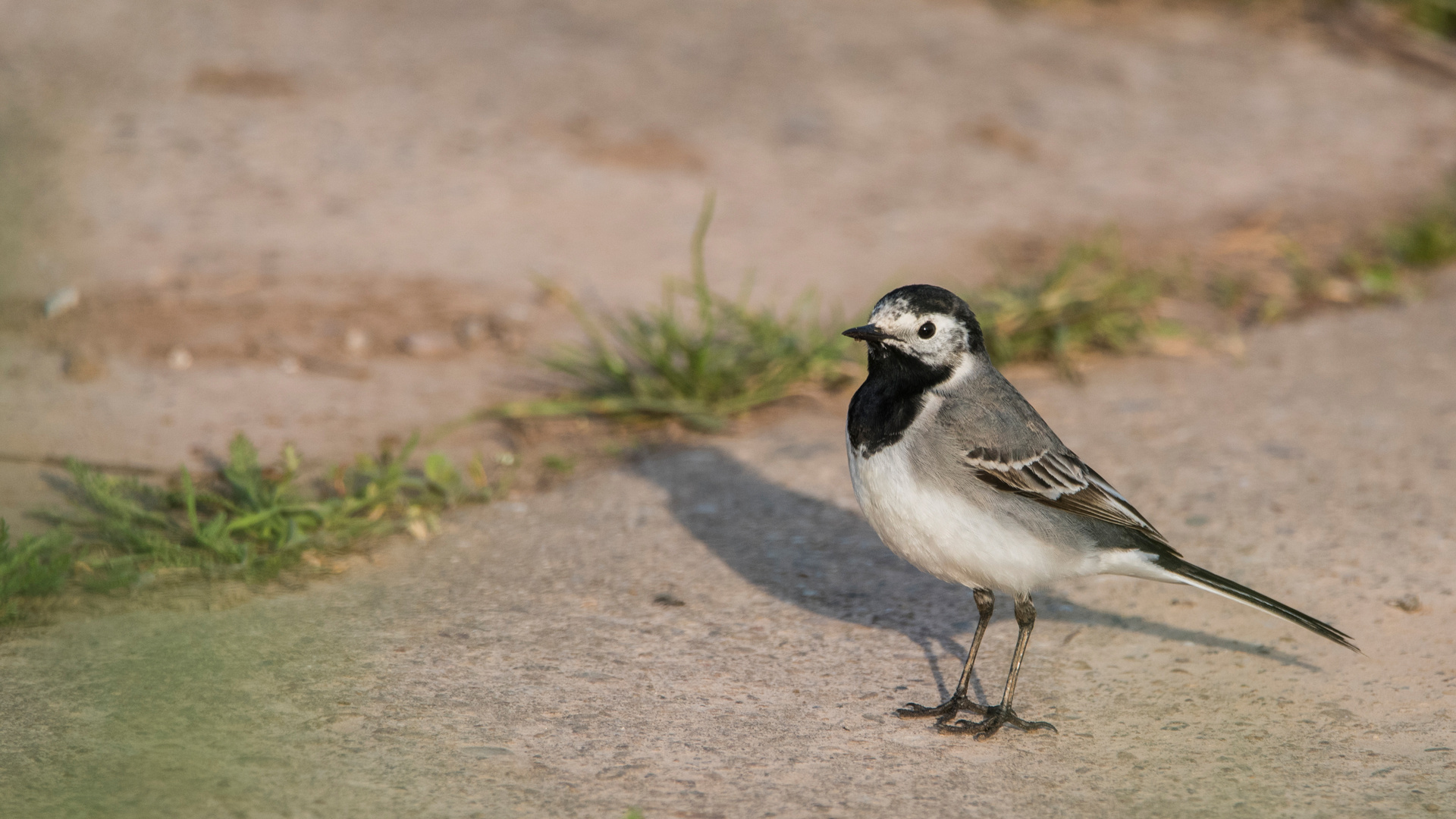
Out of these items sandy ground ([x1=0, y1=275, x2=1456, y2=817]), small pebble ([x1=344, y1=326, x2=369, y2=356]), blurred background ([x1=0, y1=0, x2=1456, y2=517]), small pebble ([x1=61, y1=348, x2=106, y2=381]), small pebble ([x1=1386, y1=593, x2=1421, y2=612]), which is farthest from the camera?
small pebble ([x1=344, y1=326, x2=369, y2=356])

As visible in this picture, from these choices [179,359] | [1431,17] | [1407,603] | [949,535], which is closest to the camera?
[949,535]

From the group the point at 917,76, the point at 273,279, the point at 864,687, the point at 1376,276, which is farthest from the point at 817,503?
the point at 917,76

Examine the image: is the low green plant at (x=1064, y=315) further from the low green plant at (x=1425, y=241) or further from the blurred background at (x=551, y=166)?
the low green plant at (x=1425, y=241)

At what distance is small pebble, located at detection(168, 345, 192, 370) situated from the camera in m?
6.20

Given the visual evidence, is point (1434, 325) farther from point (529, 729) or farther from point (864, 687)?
point (529, 729)

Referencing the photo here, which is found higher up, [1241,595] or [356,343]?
[1241,595]

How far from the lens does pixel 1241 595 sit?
3729 millimetres

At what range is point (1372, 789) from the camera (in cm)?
334

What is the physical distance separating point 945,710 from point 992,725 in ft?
0.46

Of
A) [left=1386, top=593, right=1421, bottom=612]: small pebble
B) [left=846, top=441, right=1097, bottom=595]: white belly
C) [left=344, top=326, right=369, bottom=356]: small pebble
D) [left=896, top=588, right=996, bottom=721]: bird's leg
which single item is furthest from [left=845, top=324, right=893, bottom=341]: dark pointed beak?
[left=344, top=326, right=369, bottom=356]: small pebble

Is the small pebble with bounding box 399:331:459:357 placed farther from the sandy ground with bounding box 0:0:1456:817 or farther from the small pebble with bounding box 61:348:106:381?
the small pebble with bounding box 61:348:106:381

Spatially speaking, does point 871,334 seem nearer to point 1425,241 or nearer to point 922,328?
point 922,328

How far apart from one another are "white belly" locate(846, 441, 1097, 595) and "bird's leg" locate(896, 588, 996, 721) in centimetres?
18

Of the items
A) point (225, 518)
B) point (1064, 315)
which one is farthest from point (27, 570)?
point (1064, 315)
